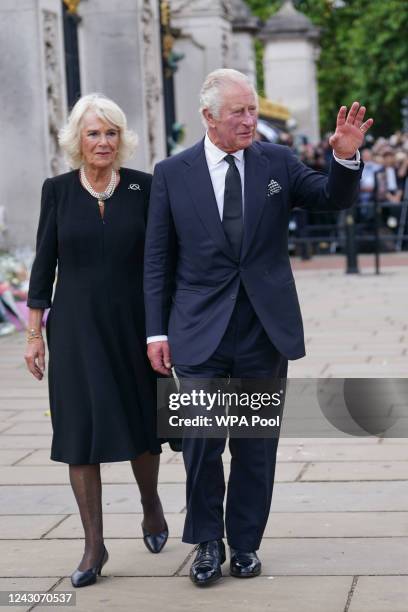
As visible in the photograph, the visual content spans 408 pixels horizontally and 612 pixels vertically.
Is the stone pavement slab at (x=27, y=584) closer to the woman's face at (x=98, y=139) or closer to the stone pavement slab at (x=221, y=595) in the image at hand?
the stone pavement slab at (x=221, y=595)

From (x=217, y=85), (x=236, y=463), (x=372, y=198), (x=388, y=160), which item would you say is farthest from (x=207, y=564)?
(x=388, y=160)

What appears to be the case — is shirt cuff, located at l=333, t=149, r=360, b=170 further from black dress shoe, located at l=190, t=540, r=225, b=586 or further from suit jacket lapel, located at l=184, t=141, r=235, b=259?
black dress shoe, located at l=190, t=540, r=225, b=586

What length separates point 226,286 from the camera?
→ 5.33 m

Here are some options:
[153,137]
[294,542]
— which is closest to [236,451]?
[294,542]

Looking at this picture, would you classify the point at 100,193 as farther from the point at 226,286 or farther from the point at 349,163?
the point at 349,163

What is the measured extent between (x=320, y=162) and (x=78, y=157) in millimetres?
18790

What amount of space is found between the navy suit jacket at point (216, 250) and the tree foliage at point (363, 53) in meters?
38.0

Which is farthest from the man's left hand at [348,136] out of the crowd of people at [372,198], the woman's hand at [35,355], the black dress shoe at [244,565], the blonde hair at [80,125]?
the crowd of people at [372,198]

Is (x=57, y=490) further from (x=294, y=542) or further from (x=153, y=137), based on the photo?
(x=153, y=137)

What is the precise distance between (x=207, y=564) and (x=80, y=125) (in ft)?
5.40

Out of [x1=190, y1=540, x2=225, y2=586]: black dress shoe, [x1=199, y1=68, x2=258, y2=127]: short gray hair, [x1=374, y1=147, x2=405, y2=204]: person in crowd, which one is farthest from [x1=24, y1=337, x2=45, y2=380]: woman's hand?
[x1=374, y1=147, x2=405, y2=204]: person in crowd

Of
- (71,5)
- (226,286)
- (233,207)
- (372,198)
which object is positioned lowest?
(372,198)

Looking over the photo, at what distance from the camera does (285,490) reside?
678 centimetres

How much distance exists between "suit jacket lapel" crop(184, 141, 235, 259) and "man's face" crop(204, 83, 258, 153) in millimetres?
145
